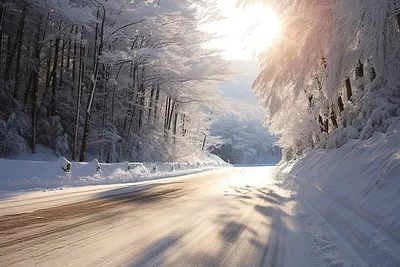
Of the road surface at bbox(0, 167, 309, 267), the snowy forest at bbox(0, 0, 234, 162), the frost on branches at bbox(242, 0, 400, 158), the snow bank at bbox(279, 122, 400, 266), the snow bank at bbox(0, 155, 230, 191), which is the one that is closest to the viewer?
the road surface at bbox(0, 167, 309, 267)

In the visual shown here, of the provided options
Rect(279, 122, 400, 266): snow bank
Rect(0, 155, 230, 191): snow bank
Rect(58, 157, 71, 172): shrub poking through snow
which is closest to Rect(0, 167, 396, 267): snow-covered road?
Rect(279, 122, 400, 266): snow bank

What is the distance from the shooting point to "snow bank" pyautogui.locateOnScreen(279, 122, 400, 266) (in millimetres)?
4122

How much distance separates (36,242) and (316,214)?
18.9 feet

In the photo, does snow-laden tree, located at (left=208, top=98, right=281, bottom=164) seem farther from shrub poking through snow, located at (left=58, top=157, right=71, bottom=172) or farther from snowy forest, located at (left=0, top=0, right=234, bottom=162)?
shrub poking through snow, located at (left=58, top=157, right=71, bottom=172)

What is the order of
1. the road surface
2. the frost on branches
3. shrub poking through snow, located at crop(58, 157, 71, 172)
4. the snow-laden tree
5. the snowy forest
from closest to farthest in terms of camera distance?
the road surface < the frost on branches < shrub poking through snow, located at crop(58, 157, 71, 172) < the snowy forest < the snow-laden tree

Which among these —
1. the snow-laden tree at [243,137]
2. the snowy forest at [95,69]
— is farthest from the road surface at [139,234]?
the snow-laden tree at [243,137]

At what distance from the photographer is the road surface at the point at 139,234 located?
154 inches

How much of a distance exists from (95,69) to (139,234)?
45.9 feet

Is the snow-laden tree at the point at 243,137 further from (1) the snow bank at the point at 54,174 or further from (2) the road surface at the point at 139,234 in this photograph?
(2) the road surface at the point at 139,234

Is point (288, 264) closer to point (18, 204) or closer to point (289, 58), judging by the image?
point (18, 204)

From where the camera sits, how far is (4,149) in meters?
17.5

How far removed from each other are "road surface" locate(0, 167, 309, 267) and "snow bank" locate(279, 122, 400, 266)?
2.66 feet

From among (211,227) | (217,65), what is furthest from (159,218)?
(217,65)

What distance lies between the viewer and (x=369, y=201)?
546 centimetres
